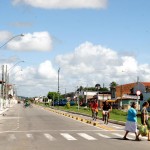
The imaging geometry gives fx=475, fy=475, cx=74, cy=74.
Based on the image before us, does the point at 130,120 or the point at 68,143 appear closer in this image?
the point at 68,143

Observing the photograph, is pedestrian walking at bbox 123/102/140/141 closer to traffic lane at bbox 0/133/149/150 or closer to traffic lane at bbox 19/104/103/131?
traffic lane at bbox 0/133/149/150

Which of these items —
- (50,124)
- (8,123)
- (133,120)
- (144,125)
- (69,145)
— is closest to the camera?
(69,145)

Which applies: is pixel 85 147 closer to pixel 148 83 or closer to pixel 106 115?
pixel 106 115

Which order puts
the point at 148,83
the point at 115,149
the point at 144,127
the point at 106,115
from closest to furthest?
the point at 115,149 < the point at 144,127 < the point at 106,115 < the point at 148,83

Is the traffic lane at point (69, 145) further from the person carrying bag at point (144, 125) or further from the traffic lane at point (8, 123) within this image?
the traffic lane at point (8, 123)

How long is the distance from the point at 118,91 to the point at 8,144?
123 m

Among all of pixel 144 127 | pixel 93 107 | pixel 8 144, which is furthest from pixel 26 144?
pixel 93 107

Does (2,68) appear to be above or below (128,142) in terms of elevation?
Answer: above

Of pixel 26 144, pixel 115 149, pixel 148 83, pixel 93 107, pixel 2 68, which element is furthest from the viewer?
pixel 148 83

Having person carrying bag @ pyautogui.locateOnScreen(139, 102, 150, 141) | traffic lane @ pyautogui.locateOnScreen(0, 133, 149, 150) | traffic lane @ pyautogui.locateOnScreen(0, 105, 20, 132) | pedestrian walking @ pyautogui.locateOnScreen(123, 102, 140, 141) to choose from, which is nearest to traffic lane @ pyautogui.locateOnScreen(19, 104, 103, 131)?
traffic lane @ pyautogui.locateOnScreen(0, 105, 20, 132)

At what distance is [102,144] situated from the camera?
60.8 ft

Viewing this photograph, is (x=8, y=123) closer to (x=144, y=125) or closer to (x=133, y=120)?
(x=133, y=120)

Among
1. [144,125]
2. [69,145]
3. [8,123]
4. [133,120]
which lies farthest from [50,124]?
[69,145]

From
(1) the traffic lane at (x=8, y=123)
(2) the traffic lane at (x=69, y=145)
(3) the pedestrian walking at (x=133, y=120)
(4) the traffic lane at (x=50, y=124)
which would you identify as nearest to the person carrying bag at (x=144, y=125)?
(3) the pedestrian walking at (x=133, y=120)
